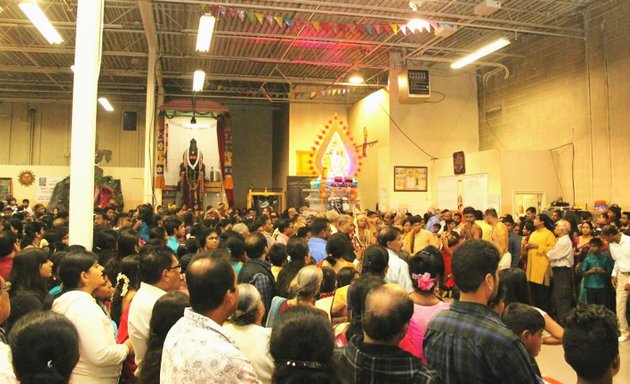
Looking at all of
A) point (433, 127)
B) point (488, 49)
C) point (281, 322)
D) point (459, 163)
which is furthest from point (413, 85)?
point (281, 322)

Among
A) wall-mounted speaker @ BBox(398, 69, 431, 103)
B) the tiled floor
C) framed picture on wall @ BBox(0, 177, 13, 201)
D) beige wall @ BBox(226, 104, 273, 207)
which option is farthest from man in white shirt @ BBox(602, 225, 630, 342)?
framed picture on wall @ BBox(0, 177, 13, 201)

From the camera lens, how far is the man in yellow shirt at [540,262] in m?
6.71

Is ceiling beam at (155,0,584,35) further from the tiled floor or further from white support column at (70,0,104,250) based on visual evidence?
the tiled floor

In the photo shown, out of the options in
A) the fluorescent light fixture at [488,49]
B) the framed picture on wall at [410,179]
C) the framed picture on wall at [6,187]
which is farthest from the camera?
the framed picture on wall at [6,187]

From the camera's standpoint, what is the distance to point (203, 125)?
1390 centimetres

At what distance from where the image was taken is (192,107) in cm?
1347

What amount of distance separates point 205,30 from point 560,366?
20.0 feet

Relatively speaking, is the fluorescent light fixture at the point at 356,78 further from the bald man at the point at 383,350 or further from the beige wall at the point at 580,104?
the bald man at the point at 383,350

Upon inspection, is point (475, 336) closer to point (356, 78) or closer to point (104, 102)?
point (356, 78)

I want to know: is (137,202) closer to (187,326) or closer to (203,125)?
(203,125)

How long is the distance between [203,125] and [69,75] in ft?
12.6

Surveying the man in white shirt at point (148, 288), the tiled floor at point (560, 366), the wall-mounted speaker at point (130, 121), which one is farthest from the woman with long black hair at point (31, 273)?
the wall-mounted speaker at point (130, 121)

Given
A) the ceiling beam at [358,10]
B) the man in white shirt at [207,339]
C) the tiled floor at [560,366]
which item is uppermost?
the ceiling beam at [358,10]

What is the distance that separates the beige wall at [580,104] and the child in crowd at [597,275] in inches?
135
